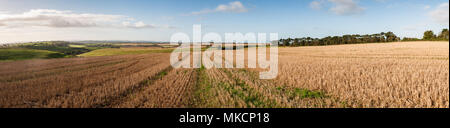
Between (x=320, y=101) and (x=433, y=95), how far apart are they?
123 inches

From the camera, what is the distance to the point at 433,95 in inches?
221

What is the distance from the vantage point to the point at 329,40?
8500cm

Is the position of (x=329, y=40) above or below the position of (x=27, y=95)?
above

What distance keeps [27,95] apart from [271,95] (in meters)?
8.00

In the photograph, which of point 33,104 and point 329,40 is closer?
point 33,104

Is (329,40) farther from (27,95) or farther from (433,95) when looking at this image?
(27,95)

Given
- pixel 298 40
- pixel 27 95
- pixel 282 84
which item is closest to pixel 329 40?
pixel 298 40
